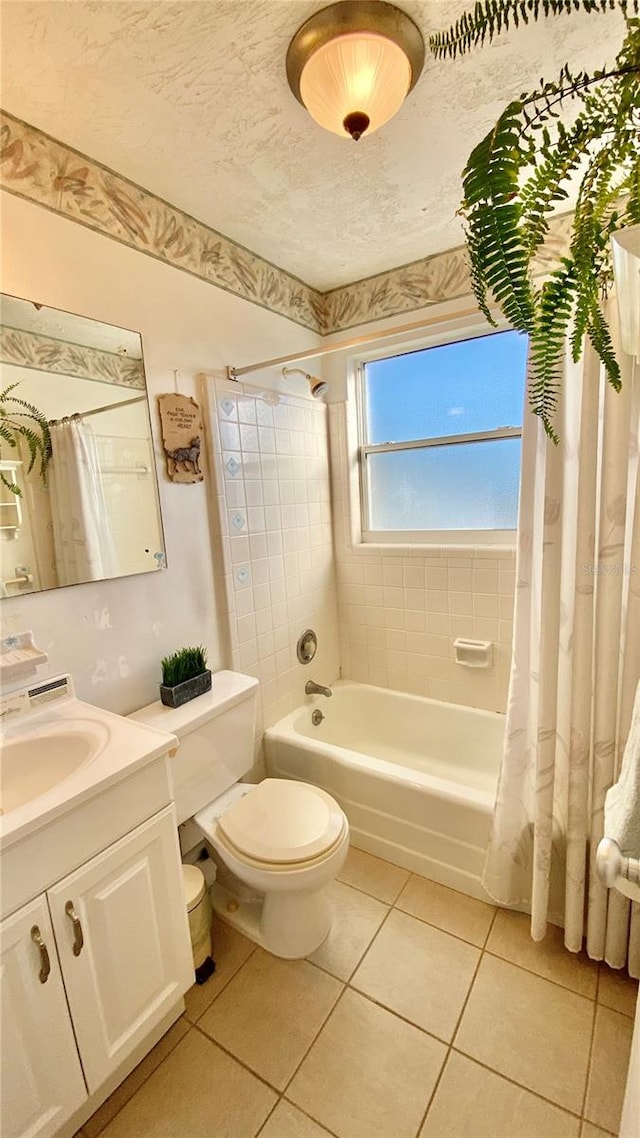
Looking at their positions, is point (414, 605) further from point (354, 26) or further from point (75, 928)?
point (354, 26)

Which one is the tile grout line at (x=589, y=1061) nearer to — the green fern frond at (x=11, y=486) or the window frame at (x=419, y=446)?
the window frame at (x=419, y=446)

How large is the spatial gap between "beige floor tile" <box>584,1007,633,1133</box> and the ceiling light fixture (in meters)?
2.28

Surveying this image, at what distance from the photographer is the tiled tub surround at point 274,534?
181 cm

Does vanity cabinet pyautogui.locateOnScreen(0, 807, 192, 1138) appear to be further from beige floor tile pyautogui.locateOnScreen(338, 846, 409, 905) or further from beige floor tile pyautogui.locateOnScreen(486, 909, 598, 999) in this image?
beige floor tile pyautogui.locateOnScreen(486, 909, 598, 999)

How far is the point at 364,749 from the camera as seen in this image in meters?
2.40

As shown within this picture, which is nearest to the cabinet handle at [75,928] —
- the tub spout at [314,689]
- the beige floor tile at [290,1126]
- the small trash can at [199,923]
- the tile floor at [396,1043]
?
the small trash can at [199,923]

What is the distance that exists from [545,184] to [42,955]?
5.20 ft

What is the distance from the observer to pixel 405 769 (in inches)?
68.9

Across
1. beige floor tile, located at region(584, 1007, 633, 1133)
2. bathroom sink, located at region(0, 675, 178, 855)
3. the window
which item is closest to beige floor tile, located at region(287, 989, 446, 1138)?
beige floor tile, located at region(584, 1007, 633, 1133)

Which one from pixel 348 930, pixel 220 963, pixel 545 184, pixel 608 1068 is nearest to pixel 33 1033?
pixel 220 963

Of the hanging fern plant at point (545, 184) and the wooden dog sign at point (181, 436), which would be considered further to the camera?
the wooden dog sign at point (181, 436)

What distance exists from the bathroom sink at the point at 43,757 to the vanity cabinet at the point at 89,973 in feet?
0.75

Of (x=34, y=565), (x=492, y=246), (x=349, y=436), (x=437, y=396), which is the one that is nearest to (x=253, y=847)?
(x=34, y=565)

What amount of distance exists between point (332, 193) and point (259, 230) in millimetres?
325
